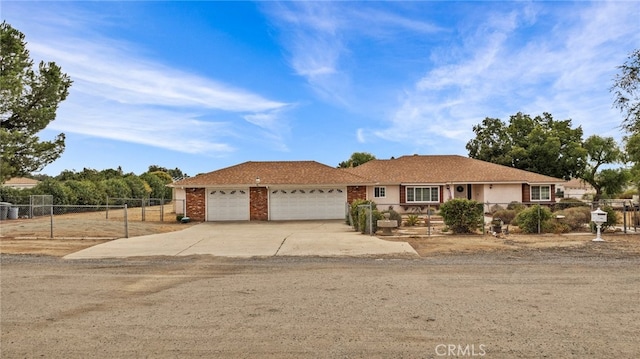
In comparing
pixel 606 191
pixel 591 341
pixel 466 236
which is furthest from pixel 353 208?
pixel 606 191

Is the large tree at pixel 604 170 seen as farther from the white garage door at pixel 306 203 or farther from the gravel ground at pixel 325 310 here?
the gravel ground at pixel 325 310

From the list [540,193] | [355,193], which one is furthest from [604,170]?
[355,193]

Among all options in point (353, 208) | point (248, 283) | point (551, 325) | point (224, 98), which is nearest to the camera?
point (551, 325)

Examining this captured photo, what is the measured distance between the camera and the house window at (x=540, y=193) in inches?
1289

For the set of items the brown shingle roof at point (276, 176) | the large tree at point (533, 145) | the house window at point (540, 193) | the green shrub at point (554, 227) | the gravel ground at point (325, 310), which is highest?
the large tree at point (533, 145)

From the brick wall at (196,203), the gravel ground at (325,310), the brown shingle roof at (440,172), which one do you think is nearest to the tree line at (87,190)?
the brick wall at (196,203)

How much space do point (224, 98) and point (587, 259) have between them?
20.3 meters

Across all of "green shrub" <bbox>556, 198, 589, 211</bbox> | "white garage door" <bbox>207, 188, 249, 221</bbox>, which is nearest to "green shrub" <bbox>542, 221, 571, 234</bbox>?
"green shrub" <bbox>556, 198, 589, 211</bbox>

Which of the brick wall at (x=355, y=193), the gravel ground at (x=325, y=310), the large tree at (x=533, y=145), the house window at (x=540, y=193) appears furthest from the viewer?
the large tree at (x=533, y=145)

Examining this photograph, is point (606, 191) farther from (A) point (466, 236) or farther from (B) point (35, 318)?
(B) point (35, 318)

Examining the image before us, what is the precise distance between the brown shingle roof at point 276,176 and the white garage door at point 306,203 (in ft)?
2.46

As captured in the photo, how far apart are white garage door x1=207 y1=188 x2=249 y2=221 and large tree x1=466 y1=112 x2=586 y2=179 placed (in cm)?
2725

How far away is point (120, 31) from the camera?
16.8m

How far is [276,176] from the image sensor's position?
3027 centimetres
